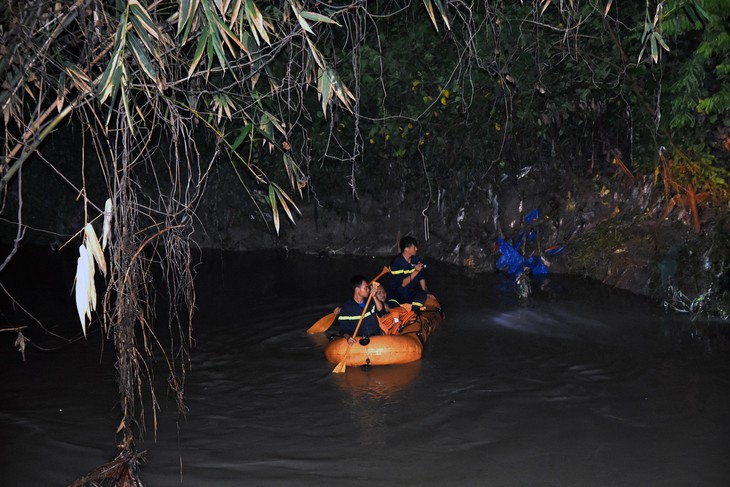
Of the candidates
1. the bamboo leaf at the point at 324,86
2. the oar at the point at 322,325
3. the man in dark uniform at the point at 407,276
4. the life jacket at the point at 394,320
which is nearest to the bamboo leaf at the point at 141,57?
the bamboo leaf at the point at 324,86

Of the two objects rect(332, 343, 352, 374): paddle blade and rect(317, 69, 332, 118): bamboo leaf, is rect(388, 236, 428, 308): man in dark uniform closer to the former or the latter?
rect(332, 343, 352, 374): paddle blade

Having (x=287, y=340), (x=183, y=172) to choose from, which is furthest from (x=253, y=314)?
(x=183, y=172)

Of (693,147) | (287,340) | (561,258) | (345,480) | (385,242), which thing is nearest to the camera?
(345,480)

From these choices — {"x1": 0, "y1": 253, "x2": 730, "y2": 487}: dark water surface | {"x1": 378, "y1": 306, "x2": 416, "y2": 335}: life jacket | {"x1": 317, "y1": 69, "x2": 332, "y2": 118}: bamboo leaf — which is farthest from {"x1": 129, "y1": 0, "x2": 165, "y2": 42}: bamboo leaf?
{"x1": 378, "y1": 306, "x2": 416, "y2": 335}: life jacket

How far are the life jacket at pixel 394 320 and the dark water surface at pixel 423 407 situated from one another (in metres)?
0.49

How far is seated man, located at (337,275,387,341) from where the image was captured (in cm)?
812

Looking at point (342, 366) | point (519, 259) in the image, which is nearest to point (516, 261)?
point (519, 259)

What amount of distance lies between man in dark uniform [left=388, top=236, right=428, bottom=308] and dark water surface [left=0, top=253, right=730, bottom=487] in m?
0.54

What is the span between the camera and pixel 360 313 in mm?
8195

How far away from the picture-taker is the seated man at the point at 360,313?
26.6 ft

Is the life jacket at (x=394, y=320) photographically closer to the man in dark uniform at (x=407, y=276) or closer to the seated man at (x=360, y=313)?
the seated man at (x=360, y=313)

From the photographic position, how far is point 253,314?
34.4ft

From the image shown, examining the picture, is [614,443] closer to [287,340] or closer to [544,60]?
[287,340]

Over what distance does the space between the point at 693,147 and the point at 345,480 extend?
7.09 metres
